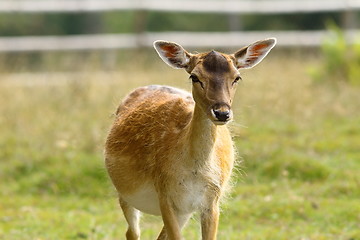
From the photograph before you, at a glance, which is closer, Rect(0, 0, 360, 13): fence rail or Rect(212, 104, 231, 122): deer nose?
Rect(212, 104, 231, 122): deer nose

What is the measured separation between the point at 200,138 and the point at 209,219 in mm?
588

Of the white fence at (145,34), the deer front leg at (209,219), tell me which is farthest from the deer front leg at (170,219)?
the white fence at (145,34)

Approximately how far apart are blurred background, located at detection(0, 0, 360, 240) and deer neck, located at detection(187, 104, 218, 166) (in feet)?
2.07

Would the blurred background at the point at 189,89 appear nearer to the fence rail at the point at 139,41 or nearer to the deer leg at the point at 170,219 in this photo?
the fence rail at the point at 139,41

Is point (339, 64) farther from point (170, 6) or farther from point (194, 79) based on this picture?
point (194, 79)

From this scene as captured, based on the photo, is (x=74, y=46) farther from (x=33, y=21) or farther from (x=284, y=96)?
(x=33, y=21)

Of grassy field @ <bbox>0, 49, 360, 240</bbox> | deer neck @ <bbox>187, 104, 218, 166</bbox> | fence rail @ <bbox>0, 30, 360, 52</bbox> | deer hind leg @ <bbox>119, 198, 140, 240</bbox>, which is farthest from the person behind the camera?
fence rail @ <bbox>0, 30, 360, 52</bbox>

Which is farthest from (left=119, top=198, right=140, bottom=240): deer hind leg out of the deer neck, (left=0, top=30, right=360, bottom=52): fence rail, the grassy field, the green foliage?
(left=0, top=30, right=360, bottom=52): fence rail

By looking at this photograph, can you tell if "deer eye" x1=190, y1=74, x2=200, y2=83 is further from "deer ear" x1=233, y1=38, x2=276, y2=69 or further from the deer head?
"deer ear" x1=233, y1=38, x2=276, y2=69

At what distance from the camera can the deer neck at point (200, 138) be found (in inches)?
263

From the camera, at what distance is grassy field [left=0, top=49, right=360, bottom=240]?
9.39 m

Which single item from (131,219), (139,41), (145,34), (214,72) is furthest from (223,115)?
(145,34)

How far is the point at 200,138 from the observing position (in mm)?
6719

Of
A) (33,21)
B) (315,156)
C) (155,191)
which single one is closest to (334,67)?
(315,156)
